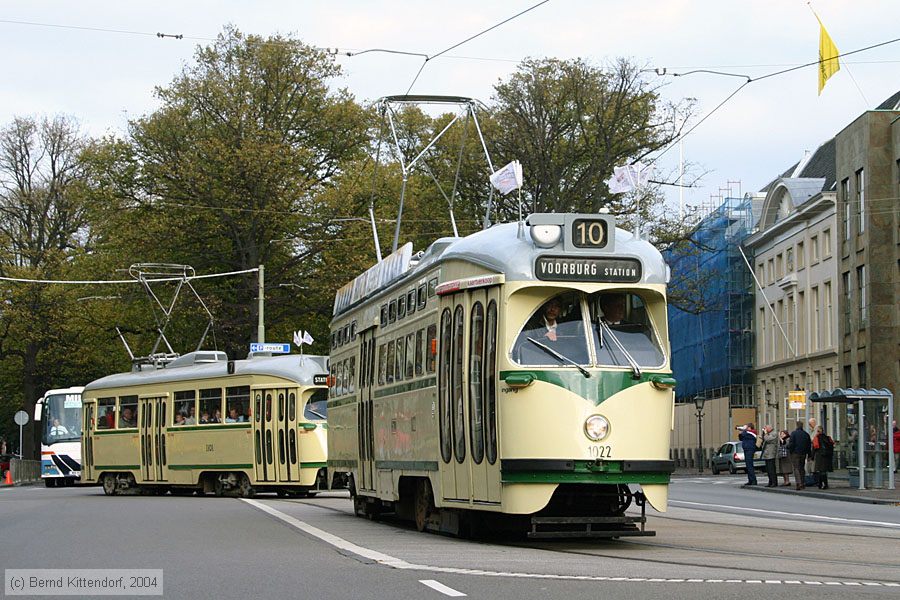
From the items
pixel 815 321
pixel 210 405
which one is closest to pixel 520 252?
pixel 210 405

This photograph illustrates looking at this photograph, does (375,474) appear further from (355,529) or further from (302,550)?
(302,550)

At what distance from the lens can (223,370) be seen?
114 feet

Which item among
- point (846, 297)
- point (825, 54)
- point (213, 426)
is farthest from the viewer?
point (846, 297)

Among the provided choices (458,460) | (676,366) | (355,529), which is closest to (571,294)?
(458,460)

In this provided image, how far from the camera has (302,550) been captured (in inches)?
590

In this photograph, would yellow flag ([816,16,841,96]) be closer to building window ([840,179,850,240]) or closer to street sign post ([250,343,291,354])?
street sign post ([250,343,291,354])

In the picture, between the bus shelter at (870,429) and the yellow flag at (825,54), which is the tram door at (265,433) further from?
the yellow flag at (825,54)

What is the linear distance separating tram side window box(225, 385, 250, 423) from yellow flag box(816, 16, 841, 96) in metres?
16.0

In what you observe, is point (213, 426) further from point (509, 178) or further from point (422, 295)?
point (422, 295)

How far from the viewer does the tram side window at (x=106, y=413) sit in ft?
127

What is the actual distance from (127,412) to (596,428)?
25041 mm

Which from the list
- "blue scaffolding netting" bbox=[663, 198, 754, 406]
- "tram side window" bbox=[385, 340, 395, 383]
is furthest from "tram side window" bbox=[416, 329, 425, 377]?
"blue scaffolding netting" bbox=[663, 198, 754, 406]

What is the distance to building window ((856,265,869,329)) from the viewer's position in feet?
195

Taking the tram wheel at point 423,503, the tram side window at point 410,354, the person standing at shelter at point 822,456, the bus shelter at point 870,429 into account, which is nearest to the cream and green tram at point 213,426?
the bus shelter at point 870,429
